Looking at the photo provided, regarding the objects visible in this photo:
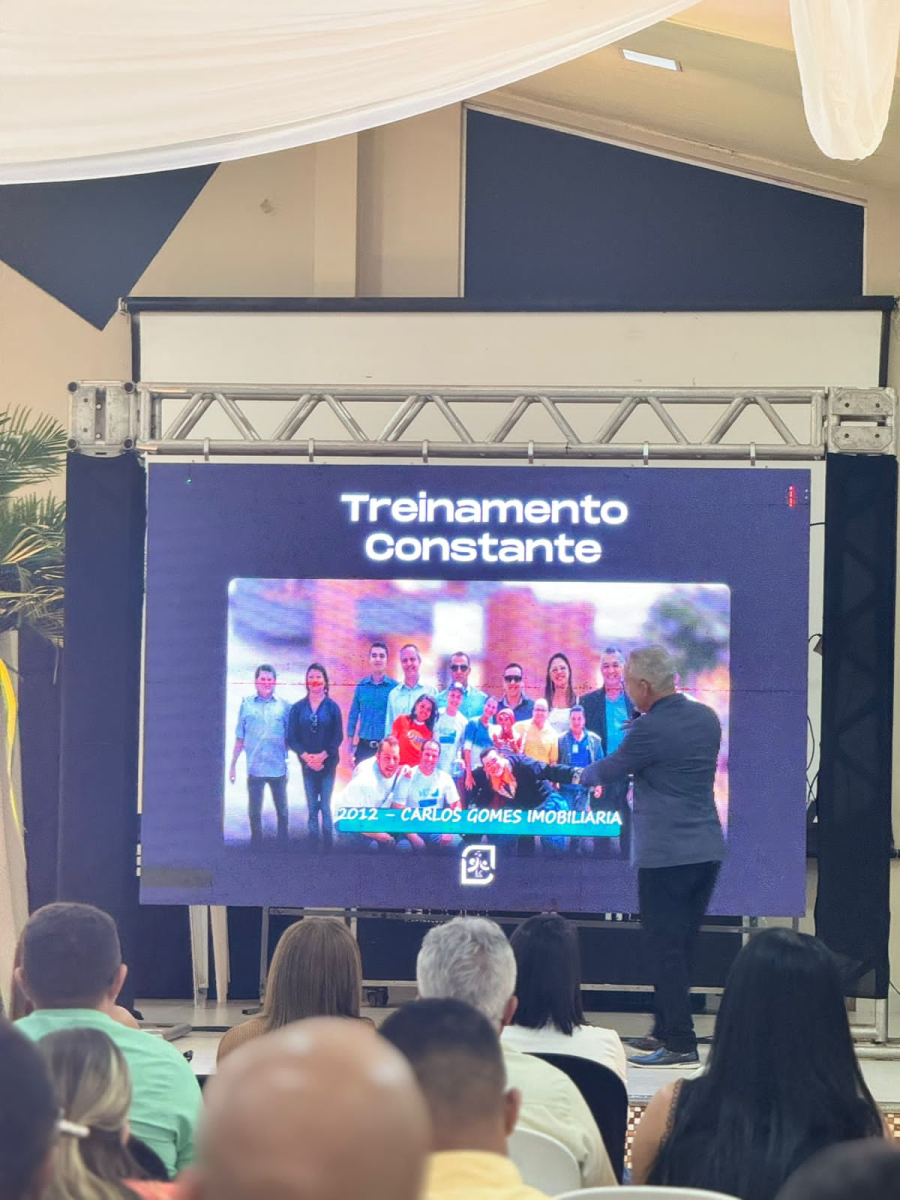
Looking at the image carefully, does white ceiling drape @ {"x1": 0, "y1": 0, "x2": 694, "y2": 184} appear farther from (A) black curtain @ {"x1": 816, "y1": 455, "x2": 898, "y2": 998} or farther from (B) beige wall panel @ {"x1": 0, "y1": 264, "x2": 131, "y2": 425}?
(B) beige wall panel @ {"x1": 0, "y1": 264, "x2": 131, "y2": 425}

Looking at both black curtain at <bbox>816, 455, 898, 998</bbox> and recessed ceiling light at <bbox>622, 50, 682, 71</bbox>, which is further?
recessed ceiling light at <bbox>622, 50, 682, 71</bbox>

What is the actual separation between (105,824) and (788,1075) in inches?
157

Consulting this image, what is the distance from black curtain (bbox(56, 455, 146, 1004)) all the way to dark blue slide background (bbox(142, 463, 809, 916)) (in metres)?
0.08

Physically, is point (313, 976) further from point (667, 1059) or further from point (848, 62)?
point (667, 1059)

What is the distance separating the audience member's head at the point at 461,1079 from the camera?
181 centimetres

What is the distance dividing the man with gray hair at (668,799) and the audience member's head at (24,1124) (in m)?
4.38

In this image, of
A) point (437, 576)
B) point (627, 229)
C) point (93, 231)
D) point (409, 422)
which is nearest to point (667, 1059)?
point (437, 576)

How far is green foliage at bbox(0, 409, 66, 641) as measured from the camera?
6887 mm

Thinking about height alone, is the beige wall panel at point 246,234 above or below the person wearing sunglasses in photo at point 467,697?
above

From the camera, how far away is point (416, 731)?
6.12 m

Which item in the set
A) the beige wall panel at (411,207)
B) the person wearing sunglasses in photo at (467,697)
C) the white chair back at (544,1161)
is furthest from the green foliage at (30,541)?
the white chair back at (544,1161)

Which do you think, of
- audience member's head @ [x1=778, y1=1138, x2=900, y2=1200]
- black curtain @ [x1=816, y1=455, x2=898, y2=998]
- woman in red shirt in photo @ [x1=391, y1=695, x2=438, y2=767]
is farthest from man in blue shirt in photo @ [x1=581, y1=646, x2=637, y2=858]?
audience member's head @ [x1=778, y1=1138, x2=900, y2=1200]

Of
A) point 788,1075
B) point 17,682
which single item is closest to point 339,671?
point 17,682

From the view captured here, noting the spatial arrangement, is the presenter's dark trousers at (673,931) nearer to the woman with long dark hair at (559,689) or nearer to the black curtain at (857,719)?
the black curtain at (857,719)
